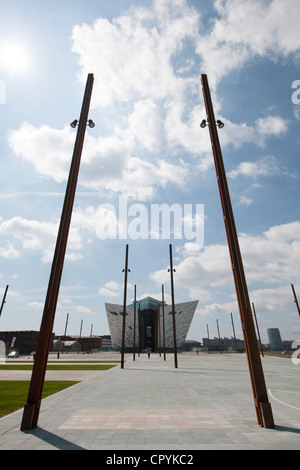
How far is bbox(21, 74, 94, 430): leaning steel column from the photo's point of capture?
19.2 ft

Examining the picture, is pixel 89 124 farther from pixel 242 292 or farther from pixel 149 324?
pixel 149 324

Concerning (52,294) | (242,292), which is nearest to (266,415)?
(242,292)

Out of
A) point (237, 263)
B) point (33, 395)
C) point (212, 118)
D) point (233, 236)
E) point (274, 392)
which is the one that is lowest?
point (274, 392)

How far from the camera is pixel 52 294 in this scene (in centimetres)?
679

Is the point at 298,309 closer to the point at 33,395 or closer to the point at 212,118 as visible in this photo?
the point at 212,118

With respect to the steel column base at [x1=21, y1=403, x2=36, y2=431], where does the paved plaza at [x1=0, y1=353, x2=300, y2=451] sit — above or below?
below

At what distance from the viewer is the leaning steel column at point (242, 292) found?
5.84 metres

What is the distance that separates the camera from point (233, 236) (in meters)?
7.42

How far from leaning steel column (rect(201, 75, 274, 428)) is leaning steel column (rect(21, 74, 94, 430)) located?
15.4ft

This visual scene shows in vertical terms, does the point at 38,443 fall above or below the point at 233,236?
below

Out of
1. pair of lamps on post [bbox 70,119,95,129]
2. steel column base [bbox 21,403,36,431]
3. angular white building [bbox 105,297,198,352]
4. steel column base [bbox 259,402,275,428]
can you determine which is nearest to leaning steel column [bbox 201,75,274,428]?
steel column base [bbox 259,402,275,428]

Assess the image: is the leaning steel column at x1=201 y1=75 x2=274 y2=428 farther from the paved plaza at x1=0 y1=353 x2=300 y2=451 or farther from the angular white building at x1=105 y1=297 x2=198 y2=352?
the angular white building at x1=105 y1=297 x2=198 y2=352
